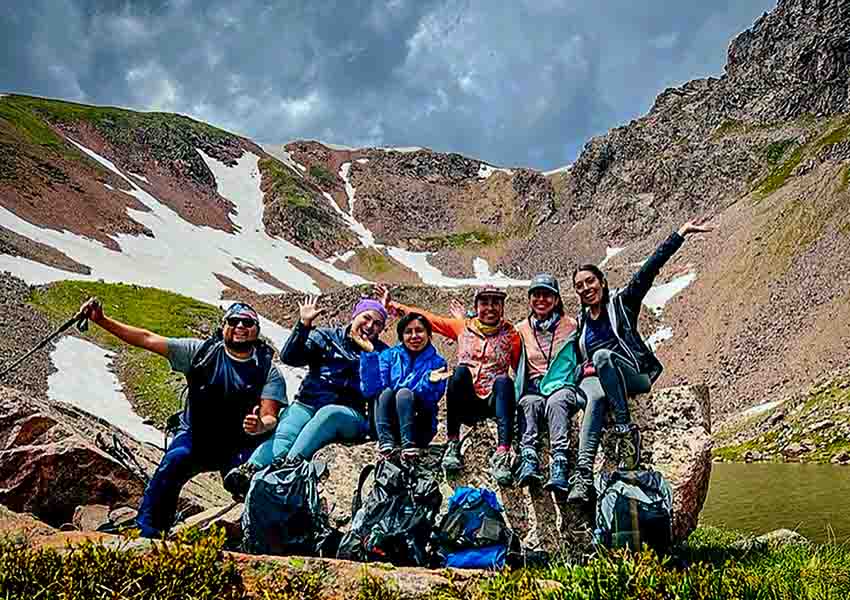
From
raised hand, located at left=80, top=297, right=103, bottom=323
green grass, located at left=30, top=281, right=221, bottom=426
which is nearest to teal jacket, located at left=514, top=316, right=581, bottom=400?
raised hand, located at left=80, top=297, right=103, bottom=323

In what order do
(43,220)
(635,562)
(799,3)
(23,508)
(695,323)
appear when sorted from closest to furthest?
(635,562), (23,508), (695,323), (43,220), (799,3)

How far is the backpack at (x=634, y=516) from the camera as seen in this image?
18.3ft

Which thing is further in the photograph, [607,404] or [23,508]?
[23,508]

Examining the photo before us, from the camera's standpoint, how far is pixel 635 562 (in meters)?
4.01

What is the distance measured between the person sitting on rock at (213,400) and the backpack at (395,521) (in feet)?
5.53

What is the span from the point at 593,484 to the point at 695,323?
5215 cm

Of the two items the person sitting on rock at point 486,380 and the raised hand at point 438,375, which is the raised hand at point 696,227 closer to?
the person sitting on rock at point 486,380

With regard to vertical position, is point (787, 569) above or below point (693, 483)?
below

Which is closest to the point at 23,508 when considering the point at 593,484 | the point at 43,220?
the point at 593,484

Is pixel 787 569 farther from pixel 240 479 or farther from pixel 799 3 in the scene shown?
pixel 799 3

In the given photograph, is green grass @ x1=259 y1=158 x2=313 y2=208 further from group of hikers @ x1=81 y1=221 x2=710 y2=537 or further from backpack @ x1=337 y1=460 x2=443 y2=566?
backpack @ x1=337 y1=460 x2=443 y2=566

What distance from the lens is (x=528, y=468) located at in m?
6.63

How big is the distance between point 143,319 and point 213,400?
5263 centimetres

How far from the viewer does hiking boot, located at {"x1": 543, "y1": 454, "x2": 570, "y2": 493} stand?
21.0ft
